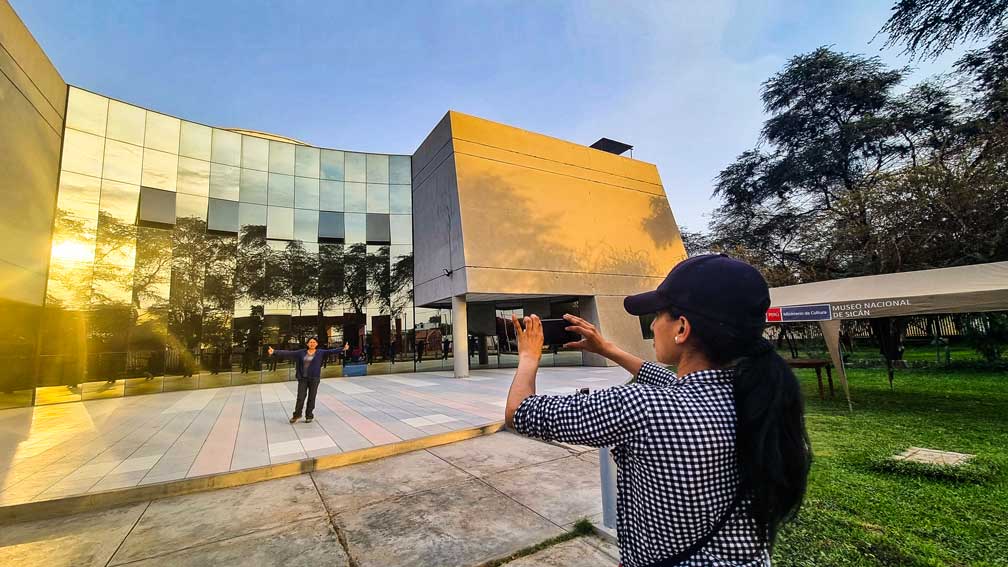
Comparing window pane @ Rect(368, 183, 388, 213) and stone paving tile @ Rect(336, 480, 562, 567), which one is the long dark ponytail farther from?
window pane @ Rect(368, 183, 388, 213)

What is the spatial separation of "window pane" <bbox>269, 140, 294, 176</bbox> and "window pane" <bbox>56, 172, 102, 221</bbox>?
617cm

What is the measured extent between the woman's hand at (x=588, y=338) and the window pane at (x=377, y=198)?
20.5m

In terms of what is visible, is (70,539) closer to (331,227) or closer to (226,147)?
(331,227)

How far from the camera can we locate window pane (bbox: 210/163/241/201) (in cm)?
1773

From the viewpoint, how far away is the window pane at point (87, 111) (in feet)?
47.6

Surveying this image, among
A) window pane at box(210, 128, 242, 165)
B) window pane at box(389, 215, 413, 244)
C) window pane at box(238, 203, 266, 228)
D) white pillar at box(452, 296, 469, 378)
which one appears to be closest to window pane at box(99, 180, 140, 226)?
window pane at box(210, 128, 242, 165)

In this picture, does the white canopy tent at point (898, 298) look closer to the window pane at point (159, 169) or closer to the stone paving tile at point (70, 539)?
the stone paving tile at point (70, 539)

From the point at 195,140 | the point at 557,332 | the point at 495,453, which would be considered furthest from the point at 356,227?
the point at 557,332

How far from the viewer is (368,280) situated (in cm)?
2012

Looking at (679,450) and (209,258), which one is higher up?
(209,258)

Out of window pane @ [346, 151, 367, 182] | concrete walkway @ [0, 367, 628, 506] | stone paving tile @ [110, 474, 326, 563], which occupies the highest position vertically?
window pane @ [346, 151, 367, 182]

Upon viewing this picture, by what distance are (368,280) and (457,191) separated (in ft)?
22.2

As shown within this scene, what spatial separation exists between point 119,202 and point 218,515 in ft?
54.7

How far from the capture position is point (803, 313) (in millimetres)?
8578
